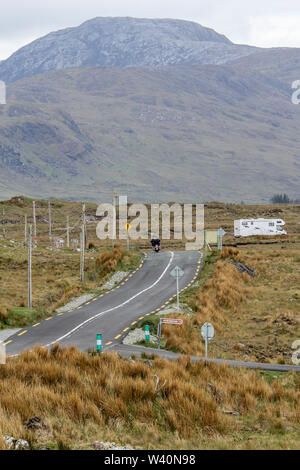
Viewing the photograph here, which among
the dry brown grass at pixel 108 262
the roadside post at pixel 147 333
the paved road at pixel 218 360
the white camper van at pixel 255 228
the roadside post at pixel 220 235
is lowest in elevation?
the paved road at pixel 218 360

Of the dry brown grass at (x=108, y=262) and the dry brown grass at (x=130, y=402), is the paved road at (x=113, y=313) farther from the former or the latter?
the dry brown grass at (x=130, y=402)

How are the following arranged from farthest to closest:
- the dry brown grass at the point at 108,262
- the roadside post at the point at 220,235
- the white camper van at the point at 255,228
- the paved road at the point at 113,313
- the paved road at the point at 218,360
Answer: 1. the white camper van at the point at 255,228
2. the dry brown grass at the point at 108,262
3. the roadside post at the point at 220,235
4. the paved road at the point at 113,313
5. the paved road at the point at 218,360

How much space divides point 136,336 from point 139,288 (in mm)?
12960

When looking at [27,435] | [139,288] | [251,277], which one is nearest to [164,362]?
[27,435]

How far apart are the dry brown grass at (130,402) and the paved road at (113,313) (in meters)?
8.05

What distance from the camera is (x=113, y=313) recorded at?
3197cm

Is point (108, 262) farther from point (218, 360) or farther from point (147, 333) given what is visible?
point (218, 360)

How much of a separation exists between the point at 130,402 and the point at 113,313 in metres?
18.9

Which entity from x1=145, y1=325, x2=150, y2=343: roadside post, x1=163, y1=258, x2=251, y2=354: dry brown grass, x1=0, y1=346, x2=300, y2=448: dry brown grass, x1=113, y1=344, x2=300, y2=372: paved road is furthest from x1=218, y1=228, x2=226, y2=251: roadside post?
x1=0, y1=346, x2=300, y2=448: dry brown grass

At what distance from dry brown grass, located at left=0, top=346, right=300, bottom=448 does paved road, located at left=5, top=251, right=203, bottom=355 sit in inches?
317

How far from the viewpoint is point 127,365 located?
15797 millimetres

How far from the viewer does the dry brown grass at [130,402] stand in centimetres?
A: 1144

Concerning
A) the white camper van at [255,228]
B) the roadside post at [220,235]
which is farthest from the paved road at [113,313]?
the white camper van at [255,228]
